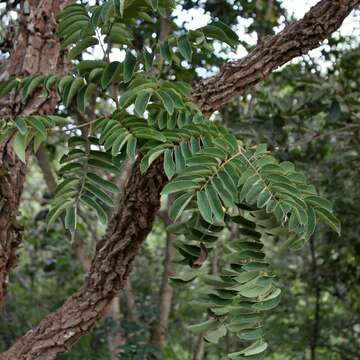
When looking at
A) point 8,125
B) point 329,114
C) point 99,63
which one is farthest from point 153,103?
point 329,114

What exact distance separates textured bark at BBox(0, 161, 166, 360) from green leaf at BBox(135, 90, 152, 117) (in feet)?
0.77

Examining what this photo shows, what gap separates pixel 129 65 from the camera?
1.13 m

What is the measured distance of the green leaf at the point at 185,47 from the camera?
1162 mm

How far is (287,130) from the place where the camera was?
2.39m

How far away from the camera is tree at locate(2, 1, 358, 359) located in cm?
102

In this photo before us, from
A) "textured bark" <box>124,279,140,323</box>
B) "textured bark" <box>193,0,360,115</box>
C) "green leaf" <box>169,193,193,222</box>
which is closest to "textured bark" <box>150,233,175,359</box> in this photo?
"textured bark" <box>124,279,140,323</box>

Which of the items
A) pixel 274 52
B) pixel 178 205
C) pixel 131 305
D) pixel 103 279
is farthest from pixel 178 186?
pixel 131 305

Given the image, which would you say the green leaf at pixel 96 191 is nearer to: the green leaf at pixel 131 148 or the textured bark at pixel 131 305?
the green leaf at pixel 131 148

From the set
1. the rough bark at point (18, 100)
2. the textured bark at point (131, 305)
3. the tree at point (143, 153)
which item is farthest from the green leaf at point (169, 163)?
the textured bark at point (131, 305)

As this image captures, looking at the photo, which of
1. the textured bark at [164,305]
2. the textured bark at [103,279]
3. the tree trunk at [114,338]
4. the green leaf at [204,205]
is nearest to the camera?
the green leaf at [204,205]

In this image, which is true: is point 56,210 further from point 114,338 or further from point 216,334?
point 114,338

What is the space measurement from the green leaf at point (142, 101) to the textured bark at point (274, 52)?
0.62ft

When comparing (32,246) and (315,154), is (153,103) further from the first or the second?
(32,246)

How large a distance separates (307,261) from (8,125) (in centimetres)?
263
